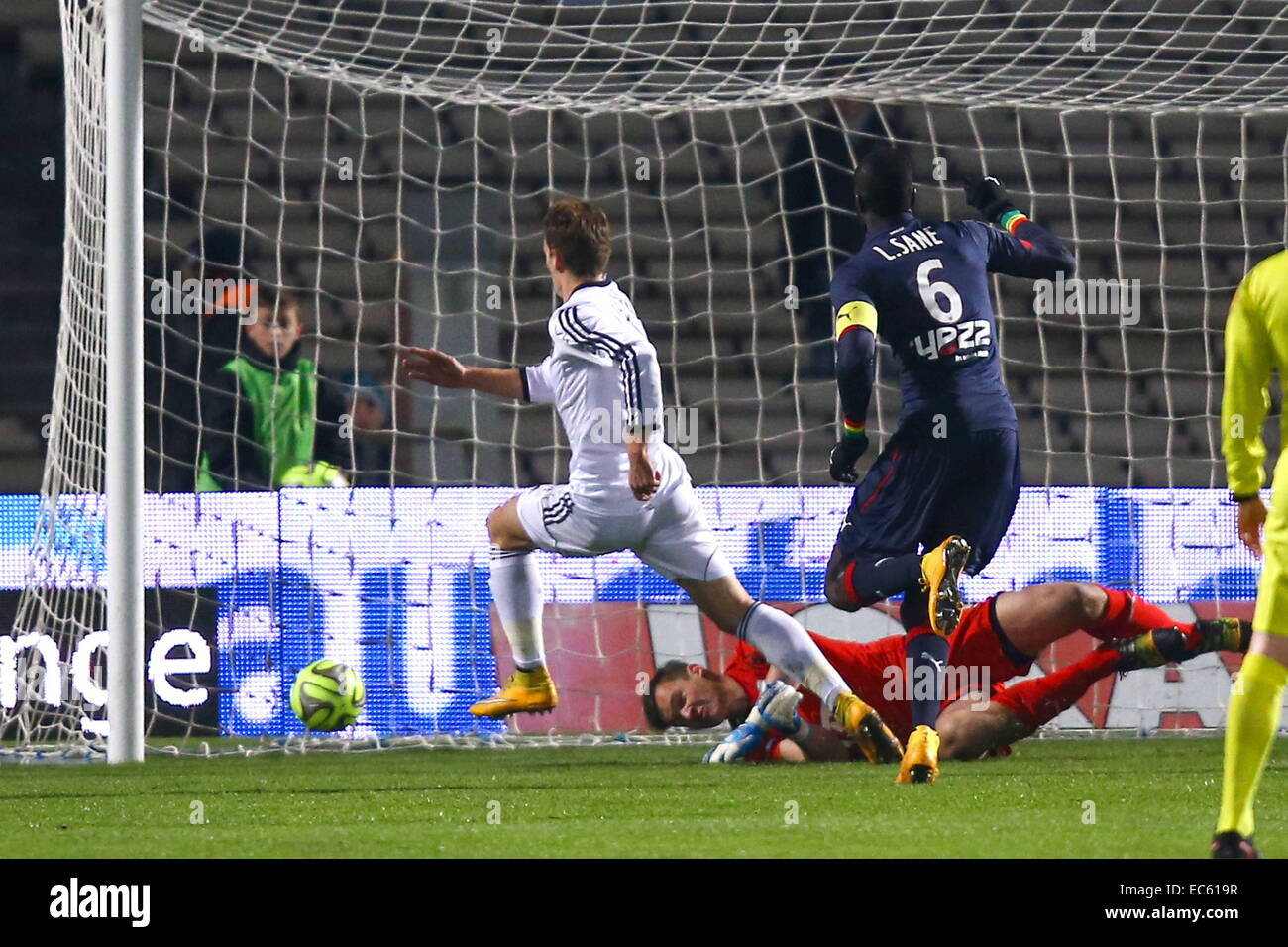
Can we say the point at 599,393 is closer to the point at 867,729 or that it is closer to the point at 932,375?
the point at 932,375

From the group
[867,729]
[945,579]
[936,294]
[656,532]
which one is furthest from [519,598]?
[936,294]

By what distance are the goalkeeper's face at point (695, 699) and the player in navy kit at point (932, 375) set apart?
684mm

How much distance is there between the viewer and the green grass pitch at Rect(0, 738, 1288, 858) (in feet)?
14.4

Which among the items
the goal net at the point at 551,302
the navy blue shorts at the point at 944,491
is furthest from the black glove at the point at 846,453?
the goal net at the point at 551,302

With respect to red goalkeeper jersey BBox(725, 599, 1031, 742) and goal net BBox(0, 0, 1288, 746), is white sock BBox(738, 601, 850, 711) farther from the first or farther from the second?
goal net BBox(0, 0, 1288, 746)

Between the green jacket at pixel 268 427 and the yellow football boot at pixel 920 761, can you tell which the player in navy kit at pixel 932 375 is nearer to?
the yellow football boot at pixel 920 761

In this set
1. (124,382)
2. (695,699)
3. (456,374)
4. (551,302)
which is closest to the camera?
(456,374)

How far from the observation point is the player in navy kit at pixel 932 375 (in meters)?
6.62

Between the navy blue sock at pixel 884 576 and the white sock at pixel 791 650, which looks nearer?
the white sock at pixel 791 650

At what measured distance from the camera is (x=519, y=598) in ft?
21.9

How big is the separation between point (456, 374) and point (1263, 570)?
3.22 m

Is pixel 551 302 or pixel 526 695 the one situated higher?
pixel 551 302

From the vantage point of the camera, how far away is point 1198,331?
10.7 meters

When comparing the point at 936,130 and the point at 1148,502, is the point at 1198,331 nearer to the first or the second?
the point at 936,130
